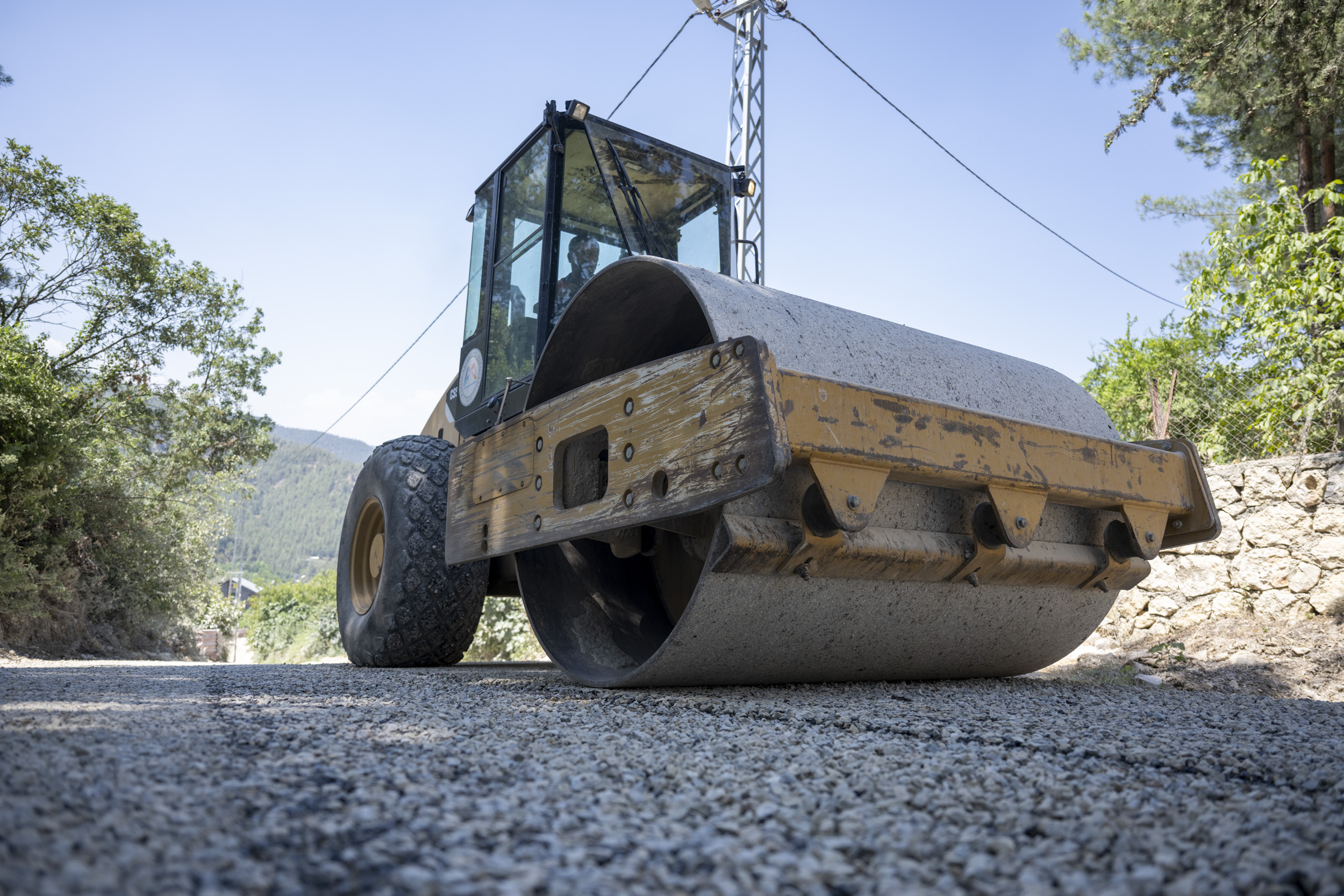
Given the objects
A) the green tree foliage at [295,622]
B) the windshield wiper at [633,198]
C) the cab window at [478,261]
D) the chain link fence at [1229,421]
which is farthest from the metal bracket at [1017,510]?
the green tree foliage at [295,622]

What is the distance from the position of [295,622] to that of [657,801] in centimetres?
3689

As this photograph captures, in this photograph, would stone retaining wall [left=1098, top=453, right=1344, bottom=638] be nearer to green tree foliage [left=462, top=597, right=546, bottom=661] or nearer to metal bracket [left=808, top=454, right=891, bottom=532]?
metal bracket [left=808, top=454, right=891, bottom=532]

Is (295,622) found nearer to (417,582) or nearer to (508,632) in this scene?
(508,632)

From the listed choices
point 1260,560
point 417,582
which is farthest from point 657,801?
point 1260,560

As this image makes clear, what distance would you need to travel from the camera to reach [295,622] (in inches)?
1346

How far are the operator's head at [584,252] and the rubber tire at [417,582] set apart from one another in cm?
98

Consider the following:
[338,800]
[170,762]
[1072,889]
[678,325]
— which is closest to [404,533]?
[678,325]

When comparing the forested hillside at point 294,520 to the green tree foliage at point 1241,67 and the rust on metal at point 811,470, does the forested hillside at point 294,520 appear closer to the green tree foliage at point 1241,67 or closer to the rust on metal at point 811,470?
the green tree foliage at point 1241,67

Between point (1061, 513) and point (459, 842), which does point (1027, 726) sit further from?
point (459, 842)

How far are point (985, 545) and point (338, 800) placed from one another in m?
1.71

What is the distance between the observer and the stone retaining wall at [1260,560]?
18.0ft

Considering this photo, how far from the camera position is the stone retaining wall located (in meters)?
5.48

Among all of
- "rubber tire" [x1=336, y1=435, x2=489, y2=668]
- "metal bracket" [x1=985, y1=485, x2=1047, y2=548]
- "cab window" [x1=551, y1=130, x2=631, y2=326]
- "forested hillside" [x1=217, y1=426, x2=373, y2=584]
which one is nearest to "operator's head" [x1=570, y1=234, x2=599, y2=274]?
"cab window" [x1=551, y1=130, x2=631, y2=326]

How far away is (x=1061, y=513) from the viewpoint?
253 centimetres
